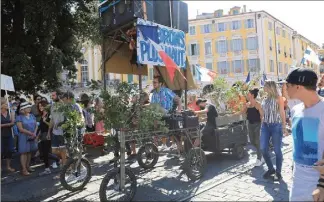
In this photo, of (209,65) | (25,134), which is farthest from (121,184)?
(209,65)

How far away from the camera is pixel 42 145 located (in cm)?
842

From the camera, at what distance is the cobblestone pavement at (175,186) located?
18.4 feet

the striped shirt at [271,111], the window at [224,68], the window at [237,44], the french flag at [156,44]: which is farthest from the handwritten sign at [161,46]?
the window at [237,44]

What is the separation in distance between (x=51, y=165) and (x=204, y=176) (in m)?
3.97

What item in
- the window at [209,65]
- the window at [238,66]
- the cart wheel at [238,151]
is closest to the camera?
the cart wheel at [238,151]

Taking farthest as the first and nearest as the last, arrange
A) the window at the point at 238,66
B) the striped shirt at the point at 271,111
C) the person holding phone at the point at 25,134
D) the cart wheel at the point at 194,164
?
the window at the point at 238,66 < the person holding phone at the point at 25,134 < the cart wheel at the point at 194,164 < the striped shirt at the point at 271,111

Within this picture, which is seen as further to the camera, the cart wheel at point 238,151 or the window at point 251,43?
the window at point 251,43

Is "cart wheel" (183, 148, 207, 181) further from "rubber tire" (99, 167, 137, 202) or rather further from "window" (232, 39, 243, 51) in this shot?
"window" (232, 39, 243, 51)

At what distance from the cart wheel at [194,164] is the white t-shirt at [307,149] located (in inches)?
141

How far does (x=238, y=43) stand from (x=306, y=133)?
52.4 metres

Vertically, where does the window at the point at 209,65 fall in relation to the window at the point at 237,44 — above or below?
below

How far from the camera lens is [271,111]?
20.7ft

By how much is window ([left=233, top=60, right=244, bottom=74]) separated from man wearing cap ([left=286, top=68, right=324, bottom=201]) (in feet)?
167

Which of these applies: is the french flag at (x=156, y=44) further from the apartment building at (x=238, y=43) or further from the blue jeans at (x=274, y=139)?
the apartment building at (x=238, y=43)
